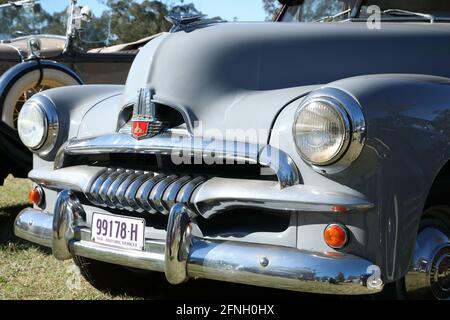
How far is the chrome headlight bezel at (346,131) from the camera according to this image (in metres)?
2.12

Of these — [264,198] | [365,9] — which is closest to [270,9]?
[365,9]

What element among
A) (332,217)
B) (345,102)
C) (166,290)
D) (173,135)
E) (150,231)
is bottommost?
(166,290)

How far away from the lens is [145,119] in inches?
105

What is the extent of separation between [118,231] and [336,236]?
909 mm

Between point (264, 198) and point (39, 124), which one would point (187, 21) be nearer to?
point (39, 124)

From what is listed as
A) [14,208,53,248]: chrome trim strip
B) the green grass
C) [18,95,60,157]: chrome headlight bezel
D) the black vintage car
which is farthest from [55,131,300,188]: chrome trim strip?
the black vintage car

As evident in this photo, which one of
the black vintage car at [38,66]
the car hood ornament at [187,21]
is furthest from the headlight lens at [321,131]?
the black vintage car at [38,66]

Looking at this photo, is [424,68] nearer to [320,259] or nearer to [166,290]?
[320,259]

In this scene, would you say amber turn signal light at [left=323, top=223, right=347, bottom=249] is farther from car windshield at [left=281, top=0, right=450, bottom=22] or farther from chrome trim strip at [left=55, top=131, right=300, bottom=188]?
car windshield at [left=281, top=0, right=450, bottom=22]

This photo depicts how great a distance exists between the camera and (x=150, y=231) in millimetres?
2568

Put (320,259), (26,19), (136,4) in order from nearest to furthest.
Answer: (320,259)
(26,19)
(136,4)

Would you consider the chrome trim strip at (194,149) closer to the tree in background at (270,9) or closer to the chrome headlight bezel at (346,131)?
the chrome headlight bezel at (346,131)

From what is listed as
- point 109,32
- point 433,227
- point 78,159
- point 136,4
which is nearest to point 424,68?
point 433,227
